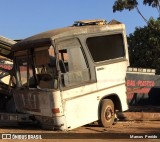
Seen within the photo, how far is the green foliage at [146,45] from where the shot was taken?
108 feet

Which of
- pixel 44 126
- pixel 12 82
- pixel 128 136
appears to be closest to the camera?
pixel 128 136

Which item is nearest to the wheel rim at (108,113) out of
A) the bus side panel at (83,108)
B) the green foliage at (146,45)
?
the bus side panel at (83,108)

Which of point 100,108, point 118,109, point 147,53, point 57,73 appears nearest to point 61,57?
point 57,73

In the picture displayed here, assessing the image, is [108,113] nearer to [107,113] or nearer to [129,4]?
[107,113]

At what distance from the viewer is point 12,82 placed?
488 inches

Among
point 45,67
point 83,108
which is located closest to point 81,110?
point 83,108

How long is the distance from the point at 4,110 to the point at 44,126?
2.05 meters

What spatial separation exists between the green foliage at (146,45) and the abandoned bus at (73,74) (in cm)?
1989

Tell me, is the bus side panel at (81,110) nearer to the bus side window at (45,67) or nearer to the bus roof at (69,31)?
the bus side window at (45,67)

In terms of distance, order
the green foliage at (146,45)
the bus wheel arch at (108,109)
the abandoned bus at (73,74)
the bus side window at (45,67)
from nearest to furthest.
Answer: the abandoned bus at (73,74) < the bus side window at (45,67) < the bus wheel arch at (108,109) < the green foliage at (146,45)

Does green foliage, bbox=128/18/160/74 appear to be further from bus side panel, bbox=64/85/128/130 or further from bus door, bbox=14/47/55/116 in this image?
bus door, bbox=14/47/55/116

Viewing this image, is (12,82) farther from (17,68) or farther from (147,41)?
(147,41)

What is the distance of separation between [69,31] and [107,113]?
8.87ft

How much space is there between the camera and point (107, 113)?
12.3m
